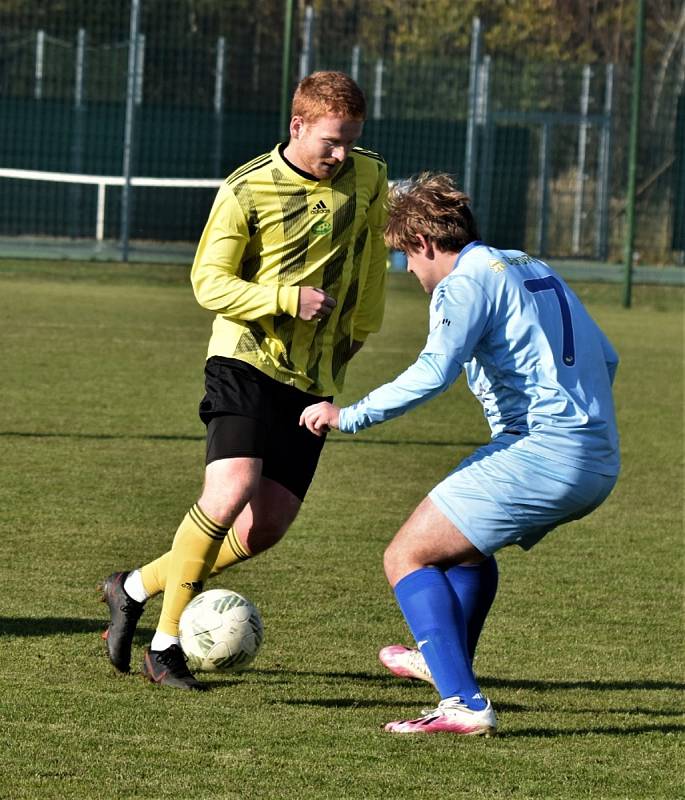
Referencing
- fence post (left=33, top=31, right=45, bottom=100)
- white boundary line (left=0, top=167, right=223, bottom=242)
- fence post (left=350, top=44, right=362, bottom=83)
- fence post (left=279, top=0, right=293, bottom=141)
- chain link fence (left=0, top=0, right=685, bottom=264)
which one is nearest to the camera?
fence post (left=279, top=0, right=293, bottom=141)

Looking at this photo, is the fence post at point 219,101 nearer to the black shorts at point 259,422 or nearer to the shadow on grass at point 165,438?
the shadow on grass at point 165,438

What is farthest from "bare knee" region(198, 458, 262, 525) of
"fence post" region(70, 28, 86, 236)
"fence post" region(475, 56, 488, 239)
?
"fence post" region(70, 28, 86, 236)

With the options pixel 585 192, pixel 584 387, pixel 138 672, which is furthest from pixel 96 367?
pixel 585 192

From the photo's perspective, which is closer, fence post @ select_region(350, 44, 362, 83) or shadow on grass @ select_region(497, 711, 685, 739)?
shadow on grass @ select_region(497, 711, 685, 739)

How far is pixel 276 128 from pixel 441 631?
1863 cm

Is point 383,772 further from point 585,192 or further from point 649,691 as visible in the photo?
point 585,192

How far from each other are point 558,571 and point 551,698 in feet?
6.86

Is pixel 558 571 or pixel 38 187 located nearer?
pixel 558 571

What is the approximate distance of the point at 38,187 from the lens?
23.1m

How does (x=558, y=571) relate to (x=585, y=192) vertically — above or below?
below

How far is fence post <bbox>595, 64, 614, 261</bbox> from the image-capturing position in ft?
77.2

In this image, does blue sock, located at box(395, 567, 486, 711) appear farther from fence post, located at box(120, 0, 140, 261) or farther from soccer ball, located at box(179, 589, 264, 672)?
fence post, located at box(120, 0, 140, 261)

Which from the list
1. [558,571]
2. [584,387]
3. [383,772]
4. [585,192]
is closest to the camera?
[383,772]

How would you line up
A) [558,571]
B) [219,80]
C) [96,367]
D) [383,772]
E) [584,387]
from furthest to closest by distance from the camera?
[219,80] < [96,367] < [558,571] < [584,387] < [383,772]
